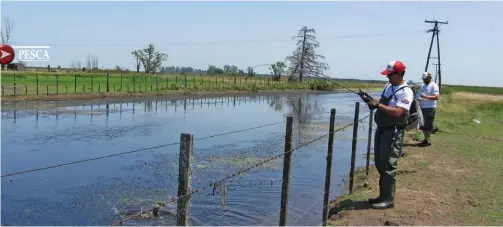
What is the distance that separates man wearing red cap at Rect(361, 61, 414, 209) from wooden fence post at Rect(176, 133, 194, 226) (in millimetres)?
3169

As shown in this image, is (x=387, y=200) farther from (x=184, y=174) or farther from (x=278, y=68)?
(x=278, y=68)

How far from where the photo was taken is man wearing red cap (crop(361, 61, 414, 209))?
618 cm

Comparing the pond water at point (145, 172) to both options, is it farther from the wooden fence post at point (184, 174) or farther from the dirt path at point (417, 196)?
the wooden fence post at point (184, 174)

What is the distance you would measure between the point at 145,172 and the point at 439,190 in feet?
20.8

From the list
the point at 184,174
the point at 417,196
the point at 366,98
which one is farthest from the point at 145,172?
the point at 184,174

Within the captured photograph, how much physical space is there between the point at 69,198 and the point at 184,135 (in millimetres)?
6317

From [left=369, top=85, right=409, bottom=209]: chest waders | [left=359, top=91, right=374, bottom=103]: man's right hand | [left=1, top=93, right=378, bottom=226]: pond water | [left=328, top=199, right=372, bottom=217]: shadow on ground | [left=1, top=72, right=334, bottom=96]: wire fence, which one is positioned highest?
[left=359, top=91, right=374, bottom=103]: man's right hand

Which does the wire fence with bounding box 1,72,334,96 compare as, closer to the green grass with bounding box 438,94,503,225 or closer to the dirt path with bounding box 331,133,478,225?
the green grass with bounding box 438,94,503,225

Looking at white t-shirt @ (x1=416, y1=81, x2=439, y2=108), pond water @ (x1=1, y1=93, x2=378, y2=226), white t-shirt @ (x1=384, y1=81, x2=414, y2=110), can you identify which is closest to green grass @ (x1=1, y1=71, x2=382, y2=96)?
pond water @ (x1=1, y1=93, x2=378, y2=226)

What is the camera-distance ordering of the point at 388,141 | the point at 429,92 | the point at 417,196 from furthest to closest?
the point at 429,92 < the point at 417,196 < the point at 388,141

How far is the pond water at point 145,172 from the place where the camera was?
823cm

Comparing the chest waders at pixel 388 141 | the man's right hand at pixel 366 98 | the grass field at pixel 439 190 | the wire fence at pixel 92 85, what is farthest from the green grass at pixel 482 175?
the wire fence at pixel 92 85

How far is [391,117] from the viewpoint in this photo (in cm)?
630

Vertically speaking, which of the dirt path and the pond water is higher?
the dirt path
